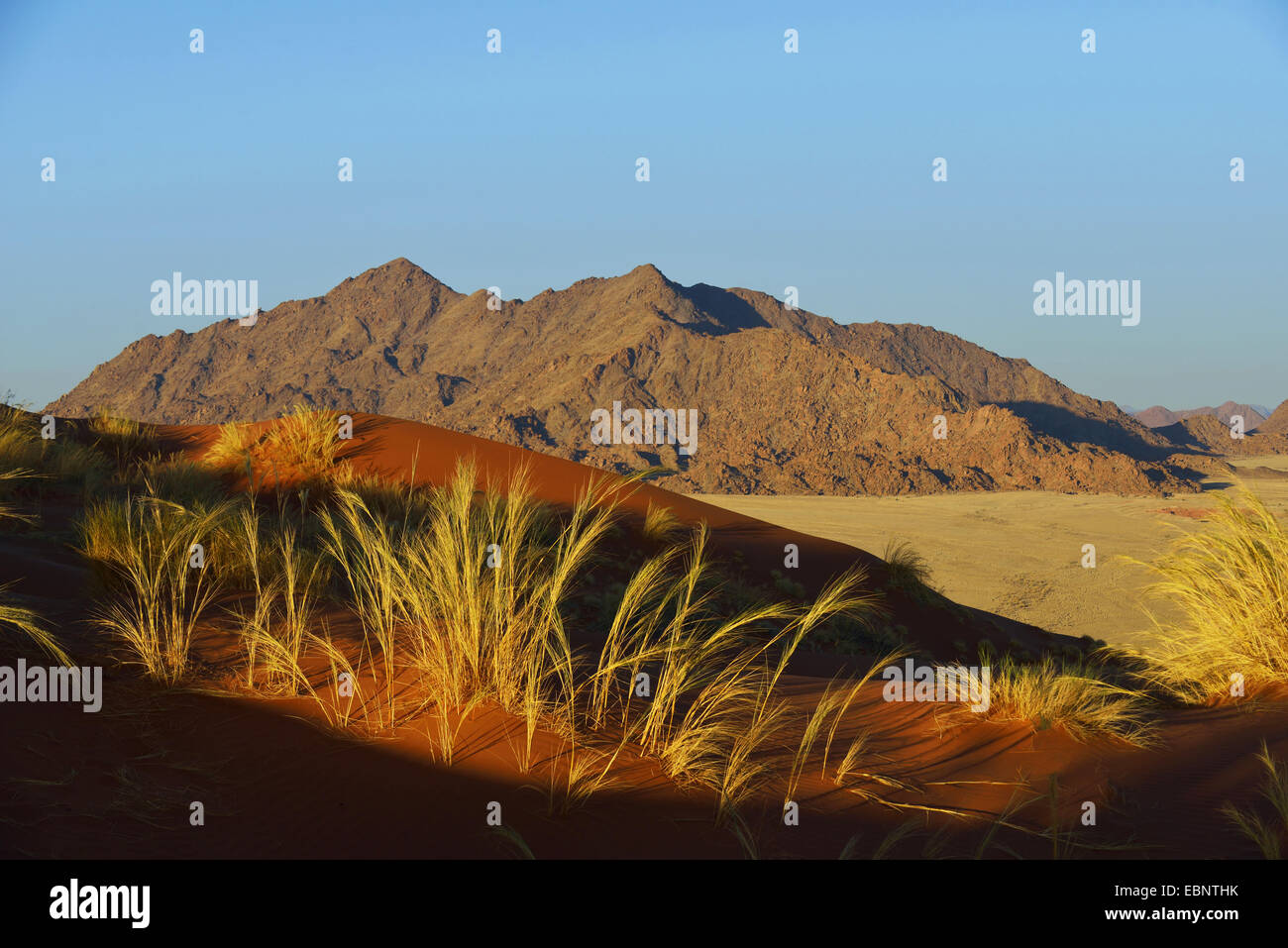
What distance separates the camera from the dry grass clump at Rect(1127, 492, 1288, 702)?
7.35 m

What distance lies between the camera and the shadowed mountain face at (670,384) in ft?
187

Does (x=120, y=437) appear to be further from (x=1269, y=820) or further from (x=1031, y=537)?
(x=1031, y=537)

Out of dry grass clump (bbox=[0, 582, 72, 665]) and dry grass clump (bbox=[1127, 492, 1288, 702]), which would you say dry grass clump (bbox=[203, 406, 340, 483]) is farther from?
dry grass clump (bbox=[1127, 492, 1288, 702])

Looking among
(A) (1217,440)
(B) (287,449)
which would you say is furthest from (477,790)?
(A) (1217,440)

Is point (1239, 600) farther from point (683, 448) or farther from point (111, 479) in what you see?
point (683, 448)

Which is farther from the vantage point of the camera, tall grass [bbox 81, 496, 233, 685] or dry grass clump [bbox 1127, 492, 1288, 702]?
dry grass clump [bbox 1127, 492, 1288, 702]

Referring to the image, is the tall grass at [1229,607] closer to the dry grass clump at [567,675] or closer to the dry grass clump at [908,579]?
the dry grass clump at [567,675]

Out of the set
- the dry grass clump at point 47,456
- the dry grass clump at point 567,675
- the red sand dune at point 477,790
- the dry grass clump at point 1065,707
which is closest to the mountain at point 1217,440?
the dry grass clump at point 47,456

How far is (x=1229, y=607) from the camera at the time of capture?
25.0ft

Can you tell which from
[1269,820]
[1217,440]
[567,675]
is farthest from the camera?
[1217,440]

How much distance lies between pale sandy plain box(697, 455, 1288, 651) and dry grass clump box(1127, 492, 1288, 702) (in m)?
5.93

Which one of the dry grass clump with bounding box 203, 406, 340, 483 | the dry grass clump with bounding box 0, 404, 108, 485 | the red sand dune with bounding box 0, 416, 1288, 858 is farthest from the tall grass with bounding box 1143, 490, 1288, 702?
the dry grass clump with bounding box 0, 404, 108, 485
